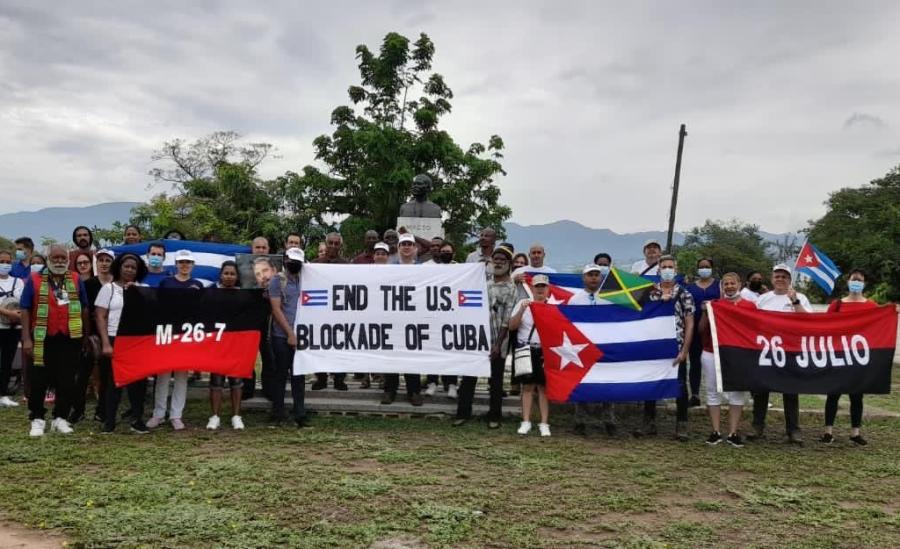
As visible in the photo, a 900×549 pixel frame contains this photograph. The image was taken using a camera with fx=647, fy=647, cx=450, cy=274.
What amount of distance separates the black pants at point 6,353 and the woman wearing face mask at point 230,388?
3287mm

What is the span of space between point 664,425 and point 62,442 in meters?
6.81

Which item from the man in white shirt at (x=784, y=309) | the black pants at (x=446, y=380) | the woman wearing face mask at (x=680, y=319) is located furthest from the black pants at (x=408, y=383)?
the man in white shirt at (x=784, y=309)

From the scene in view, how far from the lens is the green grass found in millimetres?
4445

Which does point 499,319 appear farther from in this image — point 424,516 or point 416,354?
point 424,516

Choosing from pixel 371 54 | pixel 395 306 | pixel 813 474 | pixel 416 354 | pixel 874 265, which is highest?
pixel 371 54

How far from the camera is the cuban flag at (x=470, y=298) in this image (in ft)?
25.7

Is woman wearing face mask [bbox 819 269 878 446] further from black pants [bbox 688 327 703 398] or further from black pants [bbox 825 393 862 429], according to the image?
black pants [bbox 688 327 703 398]

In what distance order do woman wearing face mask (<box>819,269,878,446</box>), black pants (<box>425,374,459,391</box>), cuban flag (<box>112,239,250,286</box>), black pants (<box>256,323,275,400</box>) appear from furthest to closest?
cuban flag (<box>112,239,250,286</box>)
black pants (<box>425,374,459,391</box>)
black pants (<box>256,323,275,400</box>)
woman wearing face mask (<box>819,269,878,446</box>)

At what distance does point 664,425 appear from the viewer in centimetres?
816

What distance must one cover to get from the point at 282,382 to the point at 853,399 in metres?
6.68

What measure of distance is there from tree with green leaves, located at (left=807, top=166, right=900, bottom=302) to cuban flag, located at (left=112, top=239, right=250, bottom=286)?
119ft

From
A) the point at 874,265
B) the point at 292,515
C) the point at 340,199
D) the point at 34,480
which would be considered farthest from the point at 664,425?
the point at 874,265

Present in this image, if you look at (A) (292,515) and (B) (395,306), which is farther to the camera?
(B) (395,306)

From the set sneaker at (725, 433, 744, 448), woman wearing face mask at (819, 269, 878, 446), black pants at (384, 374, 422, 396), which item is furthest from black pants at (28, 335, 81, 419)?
woman wearing face mask at (819, 269, 878, 446)
